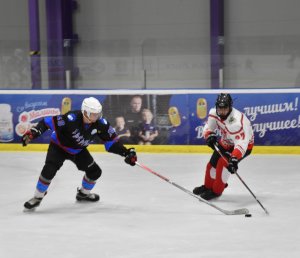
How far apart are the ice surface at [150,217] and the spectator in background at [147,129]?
Answer: 29.6 inches

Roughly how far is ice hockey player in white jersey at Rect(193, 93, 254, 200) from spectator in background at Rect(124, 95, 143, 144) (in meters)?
2.49

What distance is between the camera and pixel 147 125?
8.05m

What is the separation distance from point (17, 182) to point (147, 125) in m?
2.03

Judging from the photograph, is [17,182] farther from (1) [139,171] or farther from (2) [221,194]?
(2) [221,194]

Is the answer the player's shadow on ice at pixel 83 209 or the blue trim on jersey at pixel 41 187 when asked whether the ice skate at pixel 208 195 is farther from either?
the blue trim on jersey at pixel 41 187

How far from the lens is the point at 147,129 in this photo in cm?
806

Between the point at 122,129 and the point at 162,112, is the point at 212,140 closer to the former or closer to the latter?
the point at 162,112

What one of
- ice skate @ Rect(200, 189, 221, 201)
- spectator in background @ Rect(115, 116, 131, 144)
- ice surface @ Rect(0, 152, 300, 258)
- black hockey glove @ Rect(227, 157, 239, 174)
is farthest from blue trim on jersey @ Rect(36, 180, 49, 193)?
spectator in background @ Rect(115, 116, 131, 144)

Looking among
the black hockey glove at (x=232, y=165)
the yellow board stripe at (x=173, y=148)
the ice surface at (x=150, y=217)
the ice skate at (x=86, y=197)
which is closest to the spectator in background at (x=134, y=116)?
the yellow board stripe at (x=173, y=148)

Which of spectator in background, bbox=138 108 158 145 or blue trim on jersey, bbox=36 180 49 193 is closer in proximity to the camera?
blue trim on jersey, bbox=36 180 49 193

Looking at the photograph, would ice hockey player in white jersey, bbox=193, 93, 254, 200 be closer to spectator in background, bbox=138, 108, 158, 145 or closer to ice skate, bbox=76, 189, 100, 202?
ice skate, bbox=76, 189, 100, 202

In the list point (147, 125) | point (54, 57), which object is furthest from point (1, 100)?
point (147, 125)

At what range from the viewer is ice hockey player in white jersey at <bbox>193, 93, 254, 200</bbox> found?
525 cm

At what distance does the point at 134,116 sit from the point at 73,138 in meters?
2.90
